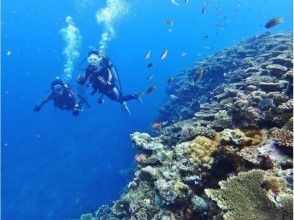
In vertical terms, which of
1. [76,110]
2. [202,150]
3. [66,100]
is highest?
[66,100]

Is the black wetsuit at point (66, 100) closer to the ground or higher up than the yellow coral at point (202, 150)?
higher up

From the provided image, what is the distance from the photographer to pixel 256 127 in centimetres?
603

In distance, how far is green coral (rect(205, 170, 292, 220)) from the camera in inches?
145

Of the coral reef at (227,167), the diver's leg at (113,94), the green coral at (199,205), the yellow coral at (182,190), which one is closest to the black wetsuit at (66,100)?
the diver's leg at (113,94)

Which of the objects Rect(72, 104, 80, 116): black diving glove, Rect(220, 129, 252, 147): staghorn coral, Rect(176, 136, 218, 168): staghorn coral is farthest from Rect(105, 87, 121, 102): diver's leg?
Rect(220, 129, 252, 147): staghorn coral

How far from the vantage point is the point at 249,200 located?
3875 mm

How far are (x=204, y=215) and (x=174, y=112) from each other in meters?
13.1

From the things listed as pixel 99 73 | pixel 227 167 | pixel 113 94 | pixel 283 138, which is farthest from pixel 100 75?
pixel 283 138

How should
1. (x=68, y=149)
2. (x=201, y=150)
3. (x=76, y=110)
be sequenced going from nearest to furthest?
(x=201, y=150) < (x=76, y=110) < (x=68, y=149)

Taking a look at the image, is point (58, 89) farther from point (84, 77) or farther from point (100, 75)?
point (100, 75)

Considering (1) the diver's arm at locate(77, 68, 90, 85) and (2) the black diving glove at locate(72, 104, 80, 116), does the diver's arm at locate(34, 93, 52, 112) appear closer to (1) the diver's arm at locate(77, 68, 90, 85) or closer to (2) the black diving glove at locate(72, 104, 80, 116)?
(2) the black diving glove at locate(72, 104, 80, 116)

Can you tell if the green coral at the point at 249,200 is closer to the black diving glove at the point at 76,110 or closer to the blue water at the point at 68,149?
the black diving glove at the point at 76,110

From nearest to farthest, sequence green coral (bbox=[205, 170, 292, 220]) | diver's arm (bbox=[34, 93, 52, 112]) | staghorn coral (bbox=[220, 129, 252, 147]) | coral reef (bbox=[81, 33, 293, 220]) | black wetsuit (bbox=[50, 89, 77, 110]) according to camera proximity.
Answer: green coral (bbox=[205, 170, 292, 220]) → coral reef (bbox=[81, 33, 293, 220]) → staghorn coral (bbox=[220, 129, 252, 147]) → diver's arm (bbox=[34, 93, 52, 112]) → black wetsuit (bbox=[50, 89, 77, 110])

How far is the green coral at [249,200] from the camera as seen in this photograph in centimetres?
367
